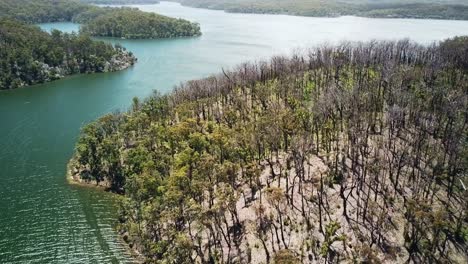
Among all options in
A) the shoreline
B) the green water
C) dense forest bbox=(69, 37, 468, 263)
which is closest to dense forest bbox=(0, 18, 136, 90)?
the green water

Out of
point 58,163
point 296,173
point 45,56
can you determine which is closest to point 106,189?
point 58,163

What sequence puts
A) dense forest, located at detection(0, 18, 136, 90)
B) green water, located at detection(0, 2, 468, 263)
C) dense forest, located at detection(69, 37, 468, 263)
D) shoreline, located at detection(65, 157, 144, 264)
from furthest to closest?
1. dense forest, located at detection(0, 18, 136, 90)
2. green water, located at detection(0, 2, 468, 263)
3. shoreline, located at detection(65, 157, 144, 264)
4. dense forest, located at detection(69, 37, 468, 263)

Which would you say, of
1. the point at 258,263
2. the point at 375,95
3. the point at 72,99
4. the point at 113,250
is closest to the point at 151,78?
the point at 72,99

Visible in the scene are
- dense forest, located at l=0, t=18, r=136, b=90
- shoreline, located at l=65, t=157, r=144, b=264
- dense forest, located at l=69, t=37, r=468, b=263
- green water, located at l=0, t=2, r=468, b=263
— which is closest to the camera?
dense forest, located at l=69, t=37, r=468, b=263

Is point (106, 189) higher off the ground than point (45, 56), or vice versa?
point (45, 56)

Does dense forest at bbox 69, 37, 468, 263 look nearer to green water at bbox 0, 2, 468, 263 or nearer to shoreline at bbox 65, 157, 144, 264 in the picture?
shoreline at bbox 65, 157, 144, 264

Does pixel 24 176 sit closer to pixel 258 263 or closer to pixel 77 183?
pixel 77 183

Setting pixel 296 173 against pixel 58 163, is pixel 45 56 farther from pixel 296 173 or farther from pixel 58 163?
pixel 296 173
